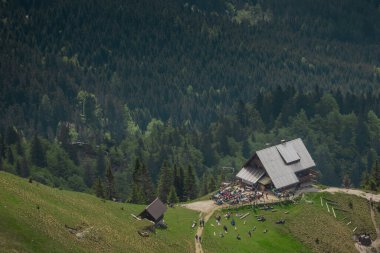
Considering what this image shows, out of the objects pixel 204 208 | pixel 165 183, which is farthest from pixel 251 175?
pixel 165 183

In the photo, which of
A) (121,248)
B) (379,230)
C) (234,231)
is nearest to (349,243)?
(379,230)

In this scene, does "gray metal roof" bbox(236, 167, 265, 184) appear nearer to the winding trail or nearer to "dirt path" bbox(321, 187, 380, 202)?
the winding trail

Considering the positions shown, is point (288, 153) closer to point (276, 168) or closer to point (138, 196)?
point (276, 168)

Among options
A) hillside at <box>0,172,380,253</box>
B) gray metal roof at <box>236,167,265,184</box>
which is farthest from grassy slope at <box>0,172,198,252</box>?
gray metal roof at <box>236,167,265,184</box>

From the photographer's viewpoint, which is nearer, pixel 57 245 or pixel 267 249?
pixel 57 245

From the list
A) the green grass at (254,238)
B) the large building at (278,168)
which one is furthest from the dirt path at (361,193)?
the green grass at (254,238)

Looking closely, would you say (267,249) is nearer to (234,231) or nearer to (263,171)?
(234,231)

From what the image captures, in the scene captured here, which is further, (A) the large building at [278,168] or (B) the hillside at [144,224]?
(A) the large building at [278,168]

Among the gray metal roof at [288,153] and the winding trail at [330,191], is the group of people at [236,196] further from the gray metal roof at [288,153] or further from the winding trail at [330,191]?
the gray metal roof at [288,153]
